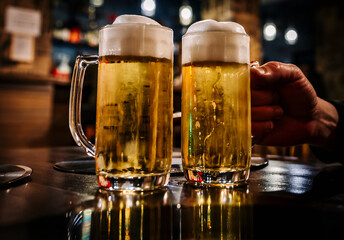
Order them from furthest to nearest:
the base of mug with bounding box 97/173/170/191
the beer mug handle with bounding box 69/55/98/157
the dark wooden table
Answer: the beer mug handle with bounding box 69/55/98/157 → the base of mug with bounding box 97/173/170/191 → the dark wooden table

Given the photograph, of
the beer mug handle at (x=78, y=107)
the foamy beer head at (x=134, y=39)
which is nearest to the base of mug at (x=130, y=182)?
the beer mug handle at (x=78, y=107)

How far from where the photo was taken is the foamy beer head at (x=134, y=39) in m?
0.60

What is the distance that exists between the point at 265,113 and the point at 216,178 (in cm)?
29

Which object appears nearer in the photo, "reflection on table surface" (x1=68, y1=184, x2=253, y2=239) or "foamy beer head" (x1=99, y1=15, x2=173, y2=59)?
"reflection on table surface" (x1=68, y1=184, x2=253, y2=239)

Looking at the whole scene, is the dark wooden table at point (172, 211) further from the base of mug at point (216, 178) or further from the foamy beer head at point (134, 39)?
the foamy beer head at point (134, 39)

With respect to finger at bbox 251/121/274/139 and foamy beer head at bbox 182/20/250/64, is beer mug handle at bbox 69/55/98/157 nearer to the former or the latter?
foamy beer head at bbox 182/20/250/64

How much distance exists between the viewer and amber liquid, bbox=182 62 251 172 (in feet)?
2.08

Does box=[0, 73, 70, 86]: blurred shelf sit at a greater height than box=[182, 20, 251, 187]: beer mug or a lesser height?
greater

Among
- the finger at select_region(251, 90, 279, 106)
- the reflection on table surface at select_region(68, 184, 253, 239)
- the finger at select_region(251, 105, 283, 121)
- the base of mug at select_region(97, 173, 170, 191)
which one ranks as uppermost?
the finger at select_region(251, 90, 279, 106)

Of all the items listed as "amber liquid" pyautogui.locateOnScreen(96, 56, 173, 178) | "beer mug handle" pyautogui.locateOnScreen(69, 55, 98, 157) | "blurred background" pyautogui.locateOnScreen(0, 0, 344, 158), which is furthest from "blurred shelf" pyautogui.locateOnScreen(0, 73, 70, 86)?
"amber liquid" pyautogui.locateOnScreen(96, 56, 173, 178)

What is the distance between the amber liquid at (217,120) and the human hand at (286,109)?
129 millimetres

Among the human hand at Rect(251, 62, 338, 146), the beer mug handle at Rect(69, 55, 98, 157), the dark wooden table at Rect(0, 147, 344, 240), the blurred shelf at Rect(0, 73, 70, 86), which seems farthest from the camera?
the blurred shelf at Rect(0, 73, 70, 86)

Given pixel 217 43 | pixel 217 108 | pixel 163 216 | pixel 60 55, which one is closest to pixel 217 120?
pixel 217 108

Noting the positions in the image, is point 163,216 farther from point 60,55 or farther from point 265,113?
point 60,55
